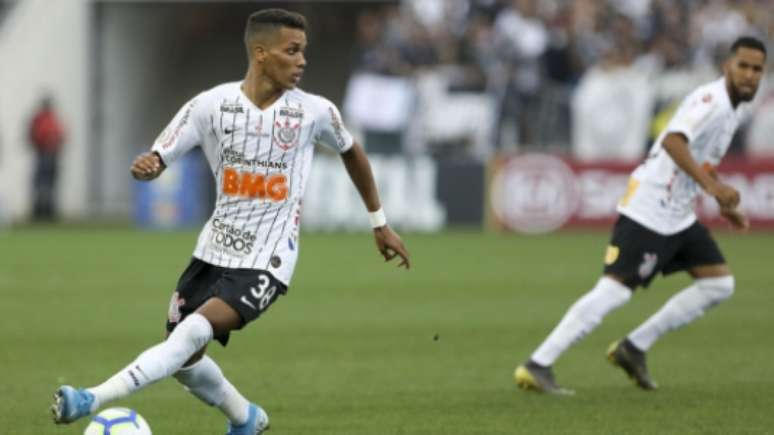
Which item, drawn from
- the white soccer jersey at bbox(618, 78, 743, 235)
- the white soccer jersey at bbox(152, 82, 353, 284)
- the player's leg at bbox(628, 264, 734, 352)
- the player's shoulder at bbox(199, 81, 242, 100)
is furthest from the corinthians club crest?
the player's leg at bbox(628, 264, 734, 352)

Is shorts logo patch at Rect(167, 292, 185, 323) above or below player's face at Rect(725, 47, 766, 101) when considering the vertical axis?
below

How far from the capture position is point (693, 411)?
30.0 ft

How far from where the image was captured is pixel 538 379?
997 centimetres

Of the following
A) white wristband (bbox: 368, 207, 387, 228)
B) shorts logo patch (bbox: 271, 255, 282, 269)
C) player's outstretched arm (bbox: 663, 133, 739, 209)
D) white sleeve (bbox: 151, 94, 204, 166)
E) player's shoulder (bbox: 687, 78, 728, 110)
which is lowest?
shorts logo patch (bbox: 271, 255, 282, 269)

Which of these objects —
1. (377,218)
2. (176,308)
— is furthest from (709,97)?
(176,308)

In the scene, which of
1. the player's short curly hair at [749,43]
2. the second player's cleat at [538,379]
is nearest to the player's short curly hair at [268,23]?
the second player's cleat at [538,379]

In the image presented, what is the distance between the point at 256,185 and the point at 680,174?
3.64 metres

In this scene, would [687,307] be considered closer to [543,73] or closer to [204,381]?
[204,381]

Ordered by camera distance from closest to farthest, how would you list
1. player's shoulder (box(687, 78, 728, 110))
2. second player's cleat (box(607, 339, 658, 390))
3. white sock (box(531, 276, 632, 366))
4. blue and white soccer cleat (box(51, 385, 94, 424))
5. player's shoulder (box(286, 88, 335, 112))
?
1. blue and white soccer cleat (box(51, 385, 94, 424))
2. player's shoulder (box(286, 88, 335, 112))
3. player's shoulder (box(687, 78, 728, 110))
4. white sock (box(531, 276, 632, 366))
5. second player's cleat (box(607, 339, 658, 390))

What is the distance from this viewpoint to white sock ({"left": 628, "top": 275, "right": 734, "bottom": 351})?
10250 millimetres

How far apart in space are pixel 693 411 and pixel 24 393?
4331mm

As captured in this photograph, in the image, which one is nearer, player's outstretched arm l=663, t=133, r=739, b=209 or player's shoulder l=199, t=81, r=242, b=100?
player's shoulder l=199, t=81, r=242, b=100

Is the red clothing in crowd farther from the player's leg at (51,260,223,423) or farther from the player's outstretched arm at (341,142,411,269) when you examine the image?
the player's leg at (51,260,223,423)

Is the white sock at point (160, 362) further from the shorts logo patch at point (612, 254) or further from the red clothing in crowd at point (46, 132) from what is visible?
the red clothing in crowd at point (46, 132)
